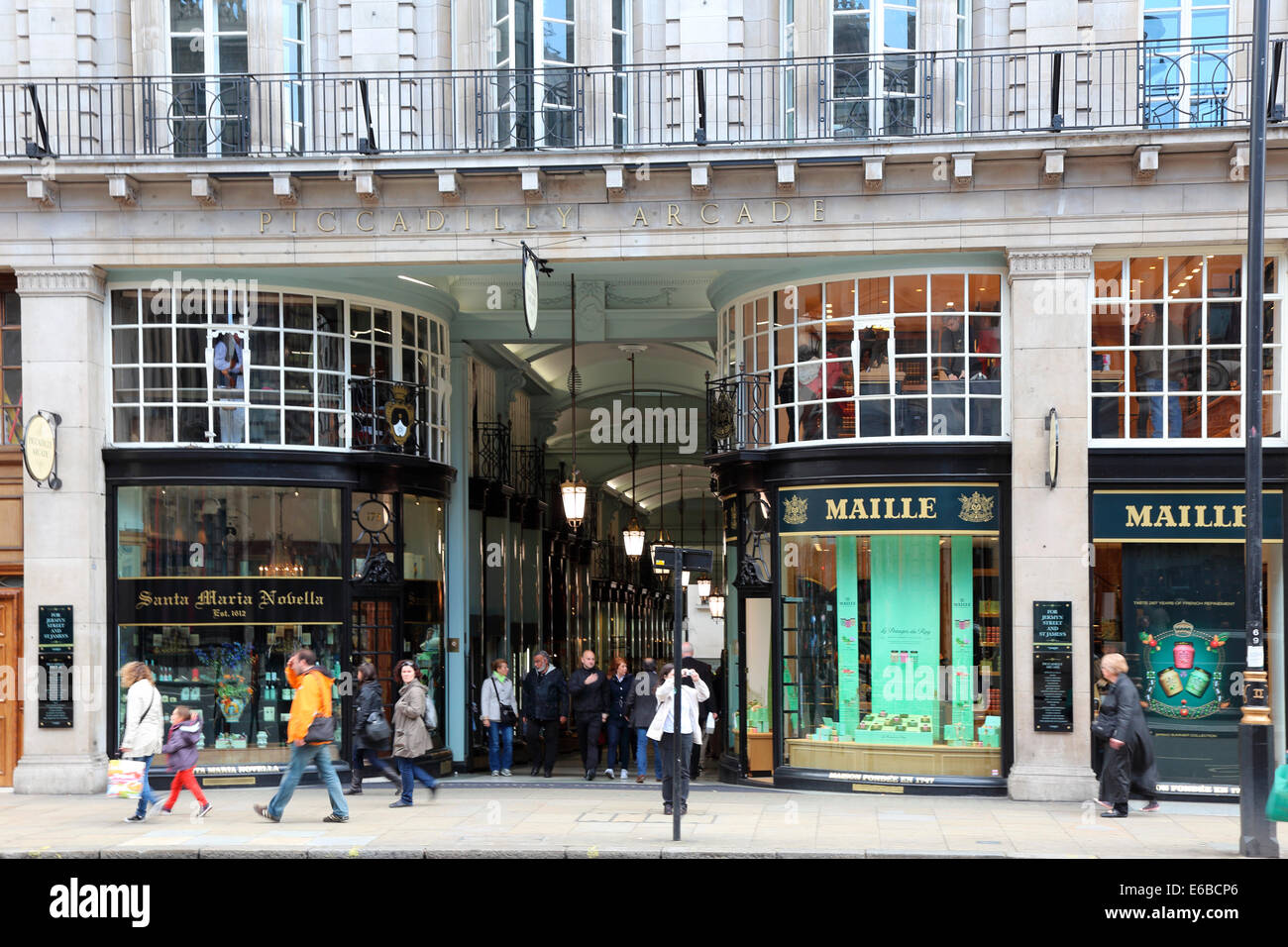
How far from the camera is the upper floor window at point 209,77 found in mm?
17562

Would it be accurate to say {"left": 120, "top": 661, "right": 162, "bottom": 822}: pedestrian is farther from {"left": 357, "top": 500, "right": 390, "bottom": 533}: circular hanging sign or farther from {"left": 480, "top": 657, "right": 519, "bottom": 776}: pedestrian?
{"left": 480, "top": 657, "right": 519, "bottom": 776}: pedestrian

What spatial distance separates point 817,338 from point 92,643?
945cm

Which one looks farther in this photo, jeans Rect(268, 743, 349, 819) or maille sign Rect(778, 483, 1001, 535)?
maille sign Rect(778, 483, 1001, 535)

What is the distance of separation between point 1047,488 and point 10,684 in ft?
41.1

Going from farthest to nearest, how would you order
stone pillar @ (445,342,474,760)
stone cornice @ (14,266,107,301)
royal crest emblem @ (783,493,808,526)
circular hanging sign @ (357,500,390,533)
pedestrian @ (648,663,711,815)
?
1. stone pillar @ (445,342,474,760)
2. circular hanging sign @ (357,500,390,533)
3. royal crest emblem @ (783,493,808,526)
4. stone cornice @ (14,266,107,301)
5. pedestrian @ (648,663,711,815)

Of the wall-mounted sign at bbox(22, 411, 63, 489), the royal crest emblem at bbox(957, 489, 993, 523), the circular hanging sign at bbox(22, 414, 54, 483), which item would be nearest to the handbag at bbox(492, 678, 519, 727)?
the wall-mounted sign at bbox(22, 411, 63, 489)

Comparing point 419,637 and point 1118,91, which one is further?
point 419,637

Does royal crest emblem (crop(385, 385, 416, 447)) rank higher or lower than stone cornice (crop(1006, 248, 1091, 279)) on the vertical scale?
lower

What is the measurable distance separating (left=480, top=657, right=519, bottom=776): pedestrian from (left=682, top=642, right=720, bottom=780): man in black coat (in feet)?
8.66

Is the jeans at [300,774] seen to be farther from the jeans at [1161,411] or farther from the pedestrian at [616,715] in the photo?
the jeans at [1161,411]

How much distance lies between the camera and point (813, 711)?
1739 cm

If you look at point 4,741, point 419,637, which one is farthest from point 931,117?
point 4,741

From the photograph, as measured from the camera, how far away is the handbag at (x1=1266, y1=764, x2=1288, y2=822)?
36.8 ft
